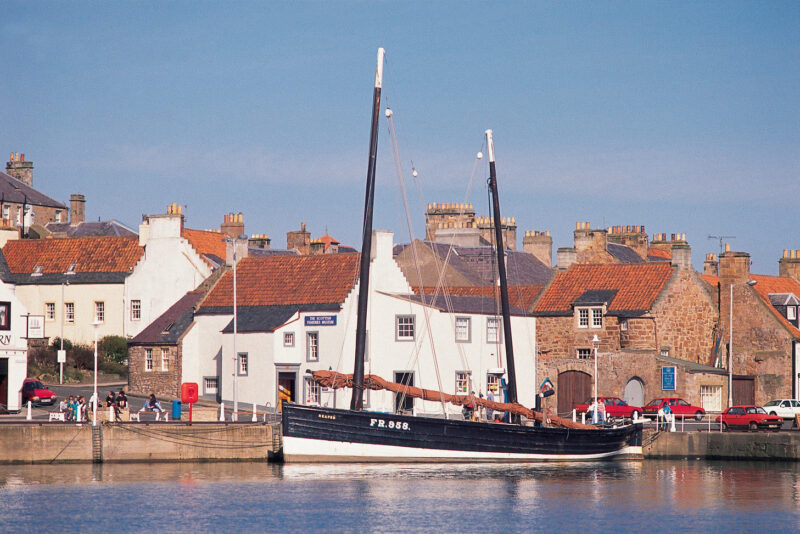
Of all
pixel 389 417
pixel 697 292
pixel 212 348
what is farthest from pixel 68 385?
pixel 697 292

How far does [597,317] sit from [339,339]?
49.2 feet

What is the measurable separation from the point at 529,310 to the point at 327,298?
12933 mm

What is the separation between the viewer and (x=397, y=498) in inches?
1697

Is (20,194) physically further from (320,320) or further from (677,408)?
(677,408)

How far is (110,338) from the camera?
3214 inches

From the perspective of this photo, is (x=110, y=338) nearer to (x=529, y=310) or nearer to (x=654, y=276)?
(x=529, y=310)

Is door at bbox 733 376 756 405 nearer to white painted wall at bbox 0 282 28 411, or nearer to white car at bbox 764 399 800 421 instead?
white car at bbox 764 399 800 421

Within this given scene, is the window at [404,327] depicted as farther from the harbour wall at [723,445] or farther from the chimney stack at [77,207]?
the chimney stack at [77,207]

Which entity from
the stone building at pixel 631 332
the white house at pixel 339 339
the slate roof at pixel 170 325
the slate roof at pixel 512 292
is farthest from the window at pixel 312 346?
the stone building at pixel 631 332

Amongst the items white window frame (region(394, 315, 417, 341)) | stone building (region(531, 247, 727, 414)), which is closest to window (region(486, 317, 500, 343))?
white window frame (region(394, 315, 417, 341))

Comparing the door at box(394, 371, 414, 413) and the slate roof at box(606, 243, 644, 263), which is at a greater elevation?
the slate roof at box(606, 243, 644, 263)

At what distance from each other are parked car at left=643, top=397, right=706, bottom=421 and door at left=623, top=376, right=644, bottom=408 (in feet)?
12.3

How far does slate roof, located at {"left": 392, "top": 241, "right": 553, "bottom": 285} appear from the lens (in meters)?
81.5

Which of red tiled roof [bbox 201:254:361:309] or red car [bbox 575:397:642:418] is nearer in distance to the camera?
red car [bbox 575:397:642:418]
